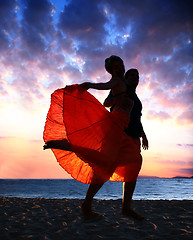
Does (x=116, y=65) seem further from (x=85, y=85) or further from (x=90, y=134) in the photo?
(x=90, y=134)

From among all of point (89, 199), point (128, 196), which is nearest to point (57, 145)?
point (89, 199)

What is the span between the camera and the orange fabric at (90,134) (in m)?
2.67

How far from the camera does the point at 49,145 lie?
2561mm

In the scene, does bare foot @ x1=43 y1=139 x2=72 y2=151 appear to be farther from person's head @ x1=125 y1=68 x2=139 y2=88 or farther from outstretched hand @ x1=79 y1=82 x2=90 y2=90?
person's head @ x1=125 y1=68 x2=139 y2=88

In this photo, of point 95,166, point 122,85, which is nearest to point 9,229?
point 95,166

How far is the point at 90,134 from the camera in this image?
2777 mm

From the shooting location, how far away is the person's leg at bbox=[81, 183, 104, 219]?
8.67ft

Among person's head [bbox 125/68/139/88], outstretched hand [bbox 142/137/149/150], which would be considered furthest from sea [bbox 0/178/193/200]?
person's head [bbox 125/68/139/88]

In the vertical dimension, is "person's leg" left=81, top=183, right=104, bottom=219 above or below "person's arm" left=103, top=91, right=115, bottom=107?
below

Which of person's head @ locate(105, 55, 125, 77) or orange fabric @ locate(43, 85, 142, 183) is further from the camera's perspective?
person's head @ locate(105, 55, 125, 77)

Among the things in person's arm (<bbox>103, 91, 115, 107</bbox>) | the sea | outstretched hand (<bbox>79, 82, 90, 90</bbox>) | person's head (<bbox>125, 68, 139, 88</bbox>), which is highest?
person's head (<bbox>125, 68, 139, 88</bbox>)

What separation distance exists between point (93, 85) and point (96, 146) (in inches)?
32.8

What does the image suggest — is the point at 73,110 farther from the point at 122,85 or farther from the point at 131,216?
the point at 131,216

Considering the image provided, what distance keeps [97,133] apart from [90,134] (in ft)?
0.32
